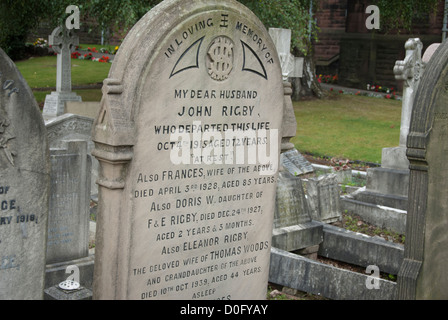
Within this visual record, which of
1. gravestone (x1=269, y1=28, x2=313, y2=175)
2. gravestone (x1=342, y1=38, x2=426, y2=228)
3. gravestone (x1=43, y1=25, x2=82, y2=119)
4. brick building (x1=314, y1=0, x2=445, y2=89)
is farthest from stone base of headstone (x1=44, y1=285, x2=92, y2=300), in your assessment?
brick building (x1=314, y1=0, x2=445, y2=89)

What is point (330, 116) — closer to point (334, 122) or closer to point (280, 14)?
point (334, 122)

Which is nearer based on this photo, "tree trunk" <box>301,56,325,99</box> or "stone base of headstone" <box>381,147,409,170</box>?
"stone base of headstone" <box>381,147,409,170</box>

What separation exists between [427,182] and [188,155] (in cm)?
224

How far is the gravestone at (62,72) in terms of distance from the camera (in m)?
13.2

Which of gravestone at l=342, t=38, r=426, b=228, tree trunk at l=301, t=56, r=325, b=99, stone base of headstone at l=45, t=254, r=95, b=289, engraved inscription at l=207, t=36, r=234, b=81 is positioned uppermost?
tree trunk at l=301, t=56, r=325, b=99

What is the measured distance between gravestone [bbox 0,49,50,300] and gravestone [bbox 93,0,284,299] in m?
0.41

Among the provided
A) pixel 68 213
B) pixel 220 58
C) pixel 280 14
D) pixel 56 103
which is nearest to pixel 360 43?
pixel 280 14

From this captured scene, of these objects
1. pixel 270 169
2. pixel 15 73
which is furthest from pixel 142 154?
pixel 270 169

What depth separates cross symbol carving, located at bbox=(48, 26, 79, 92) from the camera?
42.9 ft

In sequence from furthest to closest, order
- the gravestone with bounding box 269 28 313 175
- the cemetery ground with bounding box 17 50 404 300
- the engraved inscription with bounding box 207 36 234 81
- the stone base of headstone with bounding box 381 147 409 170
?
the cemetery ground with bounding box 17 50 404 300, the stone base of headstone with bounding box 381 147 409 170, the gravestone with bounding box 269 28 313 175, the engraved inscription with bounding box 207 36 234 81

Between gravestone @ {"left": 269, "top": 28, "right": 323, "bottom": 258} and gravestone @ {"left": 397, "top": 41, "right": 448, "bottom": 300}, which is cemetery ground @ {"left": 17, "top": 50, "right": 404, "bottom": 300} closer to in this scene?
gravestone @ {"left": 269, "top": 28, "right": 323, "bottom": 258}

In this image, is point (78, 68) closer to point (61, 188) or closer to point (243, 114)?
point (61, 188)

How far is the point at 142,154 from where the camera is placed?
3836 millimetres

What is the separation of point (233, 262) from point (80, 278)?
6.84 feet
